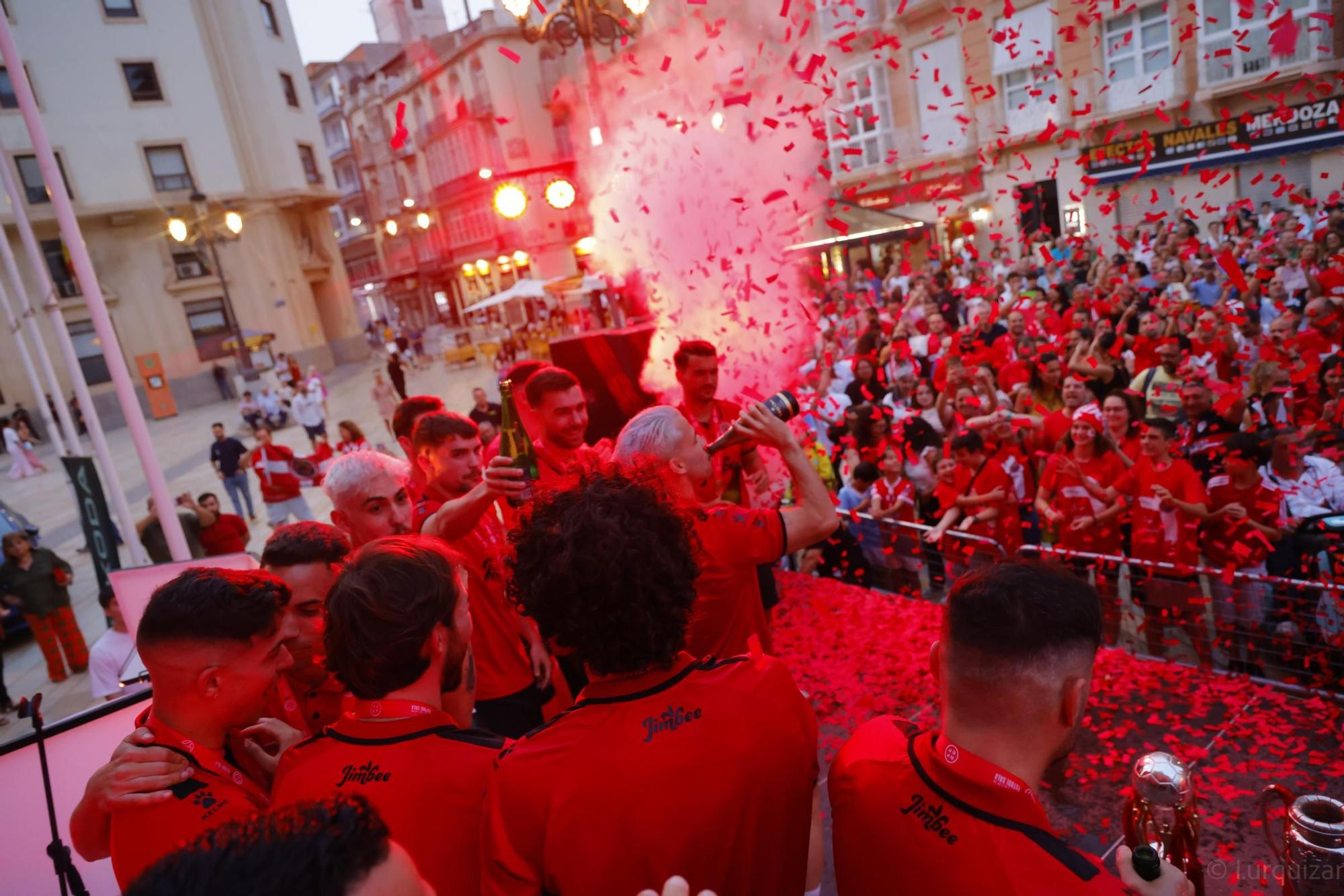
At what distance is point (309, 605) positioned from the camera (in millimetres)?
2646

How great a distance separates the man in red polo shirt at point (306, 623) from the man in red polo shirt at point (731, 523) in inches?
41.8

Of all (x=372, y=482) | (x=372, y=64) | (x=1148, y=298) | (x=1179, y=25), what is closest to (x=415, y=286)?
(x=372, y=64)

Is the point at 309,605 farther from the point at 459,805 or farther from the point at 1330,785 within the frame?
the point at 1330,785

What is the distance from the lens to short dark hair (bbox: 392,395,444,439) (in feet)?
17.4

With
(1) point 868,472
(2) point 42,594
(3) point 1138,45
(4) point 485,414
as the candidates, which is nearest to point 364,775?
(1) point 868,472

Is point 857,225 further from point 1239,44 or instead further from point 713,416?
point 713,416

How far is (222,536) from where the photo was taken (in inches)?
320

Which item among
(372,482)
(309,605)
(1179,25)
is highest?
(1179,25)

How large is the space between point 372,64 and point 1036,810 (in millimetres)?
63139

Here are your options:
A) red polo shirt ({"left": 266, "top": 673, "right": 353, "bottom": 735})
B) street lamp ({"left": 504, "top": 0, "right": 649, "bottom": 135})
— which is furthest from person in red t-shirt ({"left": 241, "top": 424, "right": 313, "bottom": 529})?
red polo shirt ({"left": 266, "top": 673, "right": 353, "bottom": 735})

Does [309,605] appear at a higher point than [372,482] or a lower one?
lower

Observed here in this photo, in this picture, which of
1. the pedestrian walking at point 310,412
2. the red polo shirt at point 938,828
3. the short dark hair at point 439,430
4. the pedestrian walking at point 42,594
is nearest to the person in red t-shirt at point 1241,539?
the red polo shirt at point 938,828

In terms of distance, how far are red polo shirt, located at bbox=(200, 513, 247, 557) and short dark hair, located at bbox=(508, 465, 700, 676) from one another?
24.3 ft

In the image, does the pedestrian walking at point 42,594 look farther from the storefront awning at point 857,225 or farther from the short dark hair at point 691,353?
the storefront awning at point 857,225
